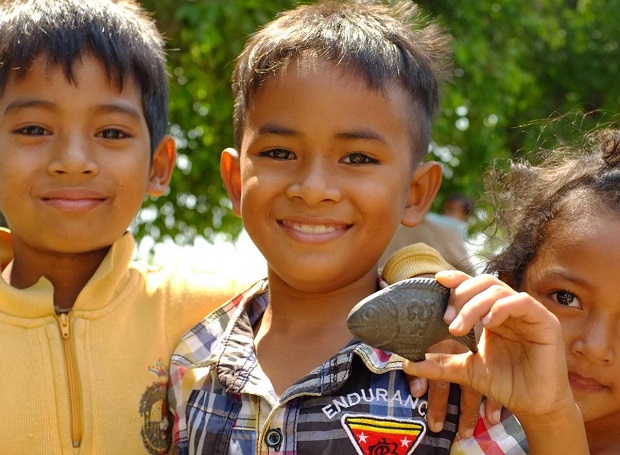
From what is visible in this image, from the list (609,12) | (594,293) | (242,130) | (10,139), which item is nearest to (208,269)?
(242,130)

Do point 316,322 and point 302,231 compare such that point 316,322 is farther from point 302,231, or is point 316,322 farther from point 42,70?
point 42,70

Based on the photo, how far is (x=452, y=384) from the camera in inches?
96.0

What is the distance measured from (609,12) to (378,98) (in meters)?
11.4

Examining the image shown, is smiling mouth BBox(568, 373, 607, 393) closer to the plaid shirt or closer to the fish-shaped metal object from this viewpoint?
the plaid shirt

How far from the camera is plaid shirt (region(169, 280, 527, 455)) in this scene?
7.91 ft

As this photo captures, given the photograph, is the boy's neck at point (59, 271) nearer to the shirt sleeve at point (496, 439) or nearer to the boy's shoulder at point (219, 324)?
the boy's shoulder at point (219, 324)

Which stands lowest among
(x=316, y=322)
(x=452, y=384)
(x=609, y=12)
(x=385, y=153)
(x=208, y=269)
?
(x=452, y=384)

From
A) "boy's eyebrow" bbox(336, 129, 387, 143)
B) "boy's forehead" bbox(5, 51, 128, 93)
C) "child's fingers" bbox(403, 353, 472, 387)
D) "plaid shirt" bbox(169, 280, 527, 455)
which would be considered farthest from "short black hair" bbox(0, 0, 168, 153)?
"child's fingers" bbox(403, 353, 472, 387)

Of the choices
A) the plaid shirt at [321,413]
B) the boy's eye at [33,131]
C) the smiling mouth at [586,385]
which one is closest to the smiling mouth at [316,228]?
the plaid shirt at [321,413]

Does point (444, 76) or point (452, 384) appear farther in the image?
point (444, 76)

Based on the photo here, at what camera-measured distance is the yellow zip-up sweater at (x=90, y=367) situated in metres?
2.73

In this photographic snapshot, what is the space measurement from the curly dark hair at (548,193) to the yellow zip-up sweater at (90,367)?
99 centimetres

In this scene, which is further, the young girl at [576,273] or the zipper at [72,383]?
the zipper at [72,383]

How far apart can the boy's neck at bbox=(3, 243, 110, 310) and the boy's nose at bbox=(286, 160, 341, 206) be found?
2.73 ft
